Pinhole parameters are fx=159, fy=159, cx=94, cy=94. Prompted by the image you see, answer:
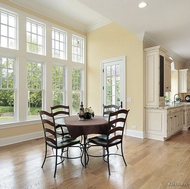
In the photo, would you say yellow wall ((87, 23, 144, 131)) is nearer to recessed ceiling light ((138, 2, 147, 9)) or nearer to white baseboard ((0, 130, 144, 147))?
white baseboard ((0, 130, 144, 147))

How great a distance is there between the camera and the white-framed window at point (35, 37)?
454cm

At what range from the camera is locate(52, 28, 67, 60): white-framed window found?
5152 millimetres

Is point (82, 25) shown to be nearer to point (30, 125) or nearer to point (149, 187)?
point (30, 125)

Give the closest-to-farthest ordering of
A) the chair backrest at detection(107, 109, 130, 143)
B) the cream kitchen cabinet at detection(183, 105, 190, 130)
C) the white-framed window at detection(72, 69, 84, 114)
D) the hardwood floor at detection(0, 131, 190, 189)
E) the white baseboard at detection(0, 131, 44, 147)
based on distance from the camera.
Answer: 1. the hardwood floor at detection(0, 131, 190, 189)
2. the chair backrest at detection(107, 109, 130, 143)
3. the white baseboard at detection(0, 131, 44, 147)
4. the cream kitchen cabinet at detection(183, 105, 190, 130)
5. the white-framed window at detection(72, 69, 84, 114)

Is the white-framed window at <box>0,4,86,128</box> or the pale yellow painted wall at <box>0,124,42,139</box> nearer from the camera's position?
the pale yellow painted wall at <box>0,124,42,139</box>

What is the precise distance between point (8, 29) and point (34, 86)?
163 centimetres

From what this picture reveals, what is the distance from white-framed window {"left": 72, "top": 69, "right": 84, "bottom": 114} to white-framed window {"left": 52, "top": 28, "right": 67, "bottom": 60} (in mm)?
729

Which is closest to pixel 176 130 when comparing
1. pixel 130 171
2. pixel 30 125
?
pixel 130 171

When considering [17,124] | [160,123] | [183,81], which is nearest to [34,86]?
[17,124]

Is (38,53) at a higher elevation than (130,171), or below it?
higher

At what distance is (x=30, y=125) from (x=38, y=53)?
6.98 ft

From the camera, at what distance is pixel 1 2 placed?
3.93m

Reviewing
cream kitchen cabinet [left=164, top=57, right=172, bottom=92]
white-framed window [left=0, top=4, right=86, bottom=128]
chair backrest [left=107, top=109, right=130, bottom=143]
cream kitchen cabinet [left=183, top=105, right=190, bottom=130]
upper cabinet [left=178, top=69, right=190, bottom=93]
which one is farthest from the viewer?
upper cabinet [left=178, top=69, right=190, bottom=93]

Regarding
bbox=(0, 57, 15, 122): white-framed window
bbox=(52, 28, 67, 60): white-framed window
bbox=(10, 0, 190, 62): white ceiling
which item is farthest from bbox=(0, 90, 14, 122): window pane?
bbox=(10, 0, 190, 62): white ceiling
